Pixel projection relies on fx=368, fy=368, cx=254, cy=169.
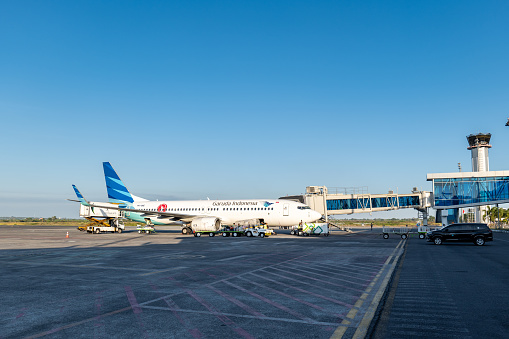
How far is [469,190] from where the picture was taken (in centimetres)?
6375

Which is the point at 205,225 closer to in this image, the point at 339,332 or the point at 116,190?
the point at 116,190

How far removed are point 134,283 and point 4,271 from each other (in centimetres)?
769

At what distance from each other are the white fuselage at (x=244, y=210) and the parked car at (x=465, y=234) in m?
17.9

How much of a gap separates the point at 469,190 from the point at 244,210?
40.8 m

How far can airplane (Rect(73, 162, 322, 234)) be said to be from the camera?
48875 millimetres

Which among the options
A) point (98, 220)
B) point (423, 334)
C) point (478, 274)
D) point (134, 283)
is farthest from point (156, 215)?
point (423, 334)

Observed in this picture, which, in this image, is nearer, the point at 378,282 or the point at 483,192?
the point at 378,282

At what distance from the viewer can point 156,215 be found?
53.0 metres

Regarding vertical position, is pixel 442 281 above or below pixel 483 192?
below

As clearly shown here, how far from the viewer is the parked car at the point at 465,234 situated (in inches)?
1264

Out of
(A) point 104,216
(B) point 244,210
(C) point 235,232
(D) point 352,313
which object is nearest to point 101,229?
(A) point 104,216

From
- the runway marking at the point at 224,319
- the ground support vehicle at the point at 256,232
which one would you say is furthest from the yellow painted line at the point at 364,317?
the ground support vehicle at the point at 256,232

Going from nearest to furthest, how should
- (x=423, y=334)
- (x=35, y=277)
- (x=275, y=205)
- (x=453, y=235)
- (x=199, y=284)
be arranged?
(x=423, y=334)
(x=199, y=284)
(x=35, y=277)
(x=453, y=235)
(x=275, y=205)

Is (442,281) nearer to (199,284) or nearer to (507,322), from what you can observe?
(507,322)
